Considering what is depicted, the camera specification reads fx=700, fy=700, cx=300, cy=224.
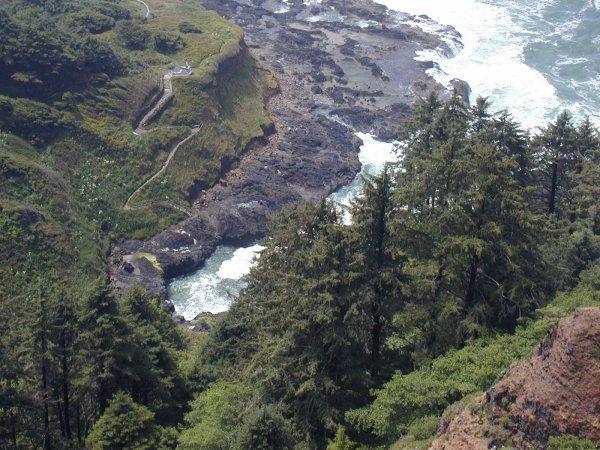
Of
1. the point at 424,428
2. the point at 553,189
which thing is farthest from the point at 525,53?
the point at 424,428

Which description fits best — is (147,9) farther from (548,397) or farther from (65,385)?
(548,397)

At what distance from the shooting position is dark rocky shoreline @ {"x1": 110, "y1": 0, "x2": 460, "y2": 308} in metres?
62.0

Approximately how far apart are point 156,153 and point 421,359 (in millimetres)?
49632

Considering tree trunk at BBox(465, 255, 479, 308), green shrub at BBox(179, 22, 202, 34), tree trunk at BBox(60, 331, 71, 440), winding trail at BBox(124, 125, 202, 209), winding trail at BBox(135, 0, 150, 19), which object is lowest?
winding trail at BBox(124, 125, 202, 209)

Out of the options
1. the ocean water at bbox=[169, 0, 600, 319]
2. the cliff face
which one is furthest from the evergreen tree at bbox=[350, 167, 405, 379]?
the ocean water at bbox=[169, 0, 600, 319]

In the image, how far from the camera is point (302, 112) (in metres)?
83.6

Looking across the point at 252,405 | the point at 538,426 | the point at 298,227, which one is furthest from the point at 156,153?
the point at 538,426

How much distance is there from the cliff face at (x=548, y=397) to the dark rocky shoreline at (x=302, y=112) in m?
40.9

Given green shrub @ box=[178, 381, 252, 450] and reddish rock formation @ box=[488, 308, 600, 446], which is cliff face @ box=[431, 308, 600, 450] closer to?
reddish rock formation @ box=[488, 308, 600, 446]

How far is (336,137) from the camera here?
7844 centimetres

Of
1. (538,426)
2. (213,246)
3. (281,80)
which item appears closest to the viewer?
(538,426)

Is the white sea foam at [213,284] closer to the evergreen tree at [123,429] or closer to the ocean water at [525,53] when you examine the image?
the evergreen tree at [123,429]

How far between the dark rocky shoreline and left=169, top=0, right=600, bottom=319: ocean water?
1.80 m

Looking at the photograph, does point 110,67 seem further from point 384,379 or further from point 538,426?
point 538,426
